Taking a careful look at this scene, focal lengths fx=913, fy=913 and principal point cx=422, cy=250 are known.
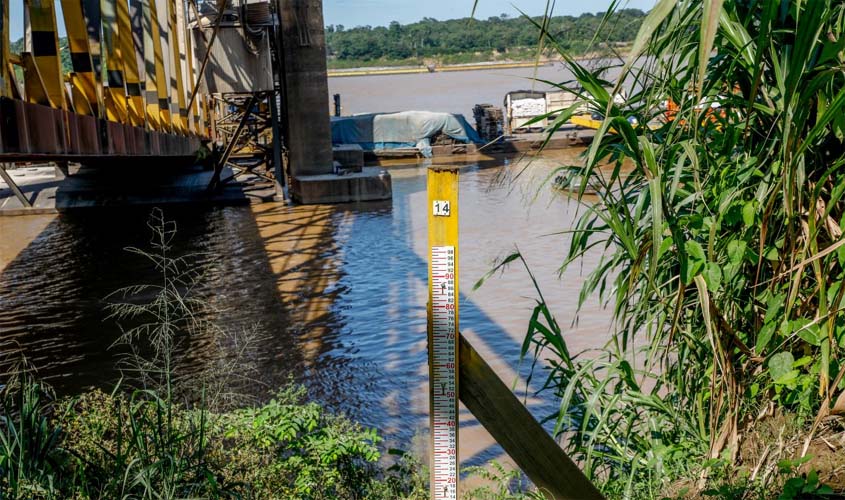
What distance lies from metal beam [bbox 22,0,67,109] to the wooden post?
578cm

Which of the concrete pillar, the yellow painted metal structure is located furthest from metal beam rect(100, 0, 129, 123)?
the concrete pillar

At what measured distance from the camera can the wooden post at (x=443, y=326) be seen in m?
3.44

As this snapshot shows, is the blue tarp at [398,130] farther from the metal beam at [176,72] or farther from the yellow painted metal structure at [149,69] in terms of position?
the yellow painted metal structure at [149,69]

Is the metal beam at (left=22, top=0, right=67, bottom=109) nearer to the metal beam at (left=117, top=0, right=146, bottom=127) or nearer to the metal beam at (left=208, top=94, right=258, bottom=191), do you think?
the metal beam at (left=117, top=0, right=146, bottom=127)

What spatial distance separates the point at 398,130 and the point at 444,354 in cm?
3659

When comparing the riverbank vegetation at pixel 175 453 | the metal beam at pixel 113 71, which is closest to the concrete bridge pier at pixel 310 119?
the metal beam at pixel 113 71

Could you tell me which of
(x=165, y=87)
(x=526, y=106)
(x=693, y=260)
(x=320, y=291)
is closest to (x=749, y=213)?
(x=693, y=260)

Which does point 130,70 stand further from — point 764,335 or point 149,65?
point 764,335

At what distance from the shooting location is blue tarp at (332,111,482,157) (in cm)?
3959

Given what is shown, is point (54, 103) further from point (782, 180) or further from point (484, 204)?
point (484, 204)

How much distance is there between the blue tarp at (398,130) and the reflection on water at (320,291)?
600 inches

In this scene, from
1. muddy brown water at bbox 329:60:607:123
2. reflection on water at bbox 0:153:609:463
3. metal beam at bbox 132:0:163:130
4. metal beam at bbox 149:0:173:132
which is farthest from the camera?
muddy brown water at bbox 329:60:607:123

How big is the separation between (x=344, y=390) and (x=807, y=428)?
225 inches

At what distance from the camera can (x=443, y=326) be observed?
3.60 meters
